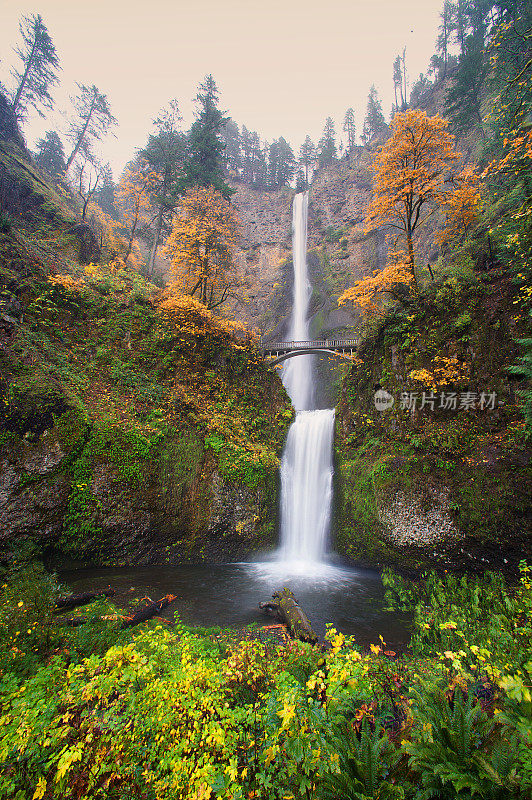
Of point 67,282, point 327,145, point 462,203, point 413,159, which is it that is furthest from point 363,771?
point 327,145

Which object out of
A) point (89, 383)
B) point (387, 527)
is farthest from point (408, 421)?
point (89, 383)

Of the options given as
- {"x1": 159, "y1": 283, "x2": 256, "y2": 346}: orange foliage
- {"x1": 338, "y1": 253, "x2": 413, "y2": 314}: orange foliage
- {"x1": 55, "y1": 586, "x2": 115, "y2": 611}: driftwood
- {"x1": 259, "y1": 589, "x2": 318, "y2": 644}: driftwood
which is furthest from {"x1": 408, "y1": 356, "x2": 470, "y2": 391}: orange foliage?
{"x1": 55, "y1": 586, "x2": 115, "y2": 611}: driftwood

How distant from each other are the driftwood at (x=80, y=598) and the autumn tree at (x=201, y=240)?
11.9 m

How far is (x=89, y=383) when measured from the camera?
10398 mm

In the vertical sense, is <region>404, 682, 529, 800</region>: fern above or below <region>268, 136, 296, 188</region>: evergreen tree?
below

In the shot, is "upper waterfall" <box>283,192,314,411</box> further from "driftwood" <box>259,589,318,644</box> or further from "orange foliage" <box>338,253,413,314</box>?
"driftwood" <box>259,589,318,644</box>

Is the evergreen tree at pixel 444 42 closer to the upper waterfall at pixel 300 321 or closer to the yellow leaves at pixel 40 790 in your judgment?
the upper waterfall at pixel 300 321

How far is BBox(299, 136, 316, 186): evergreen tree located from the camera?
42.9 m

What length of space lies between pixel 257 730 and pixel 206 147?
82.4ft

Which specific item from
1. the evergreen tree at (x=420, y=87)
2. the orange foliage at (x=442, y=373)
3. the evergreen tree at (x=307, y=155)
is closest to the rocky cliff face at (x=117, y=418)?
the orange foliage at (x=442, y=373)

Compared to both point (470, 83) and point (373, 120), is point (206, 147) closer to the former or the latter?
point (470, 83)

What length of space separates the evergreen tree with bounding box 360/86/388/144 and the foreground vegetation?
54570 millimetres

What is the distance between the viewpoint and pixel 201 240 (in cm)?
1371

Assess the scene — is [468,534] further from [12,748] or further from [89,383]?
[89,383]
